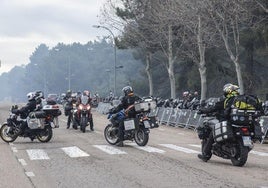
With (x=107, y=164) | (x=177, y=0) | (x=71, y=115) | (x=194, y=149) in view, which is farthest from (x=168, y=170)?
(x=177, y=0)

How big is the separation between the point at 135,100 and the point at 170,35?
26.9m

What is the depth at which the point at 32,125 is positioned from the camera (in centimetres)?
1827

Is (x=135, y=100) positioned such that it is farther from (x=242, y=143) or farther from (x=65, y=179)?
(x=65, y=179)

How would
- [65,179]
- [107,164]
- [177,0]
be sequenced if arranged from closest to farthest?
[65,179] → [107,164] → [177,0]

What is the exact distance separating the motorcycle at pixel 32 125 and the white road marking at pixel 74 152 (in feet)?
6.39

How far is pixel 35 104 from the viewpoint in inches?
740

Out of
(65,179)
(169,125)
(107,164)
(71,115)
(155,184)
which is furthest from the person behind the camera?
(169,125)

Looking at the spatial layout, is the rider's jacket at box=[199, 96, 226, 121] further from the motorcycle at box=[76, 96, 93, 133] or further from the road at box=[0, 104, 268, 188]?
the motorcycle at box=[76, 96, 93, 133]

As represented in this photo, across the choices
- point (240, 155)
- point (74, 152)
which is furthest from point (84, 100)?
point (240, 155)

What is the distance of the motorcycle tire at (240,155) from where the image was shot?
12266mm

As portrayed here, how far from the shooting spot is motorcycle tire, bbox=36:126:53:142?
18.7m

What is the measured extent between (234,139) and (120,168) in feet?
8.37

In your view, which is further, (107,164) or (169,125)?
(169,125)

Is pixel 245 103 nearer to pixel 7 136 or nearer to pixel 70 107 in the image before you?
pixel 7 136
